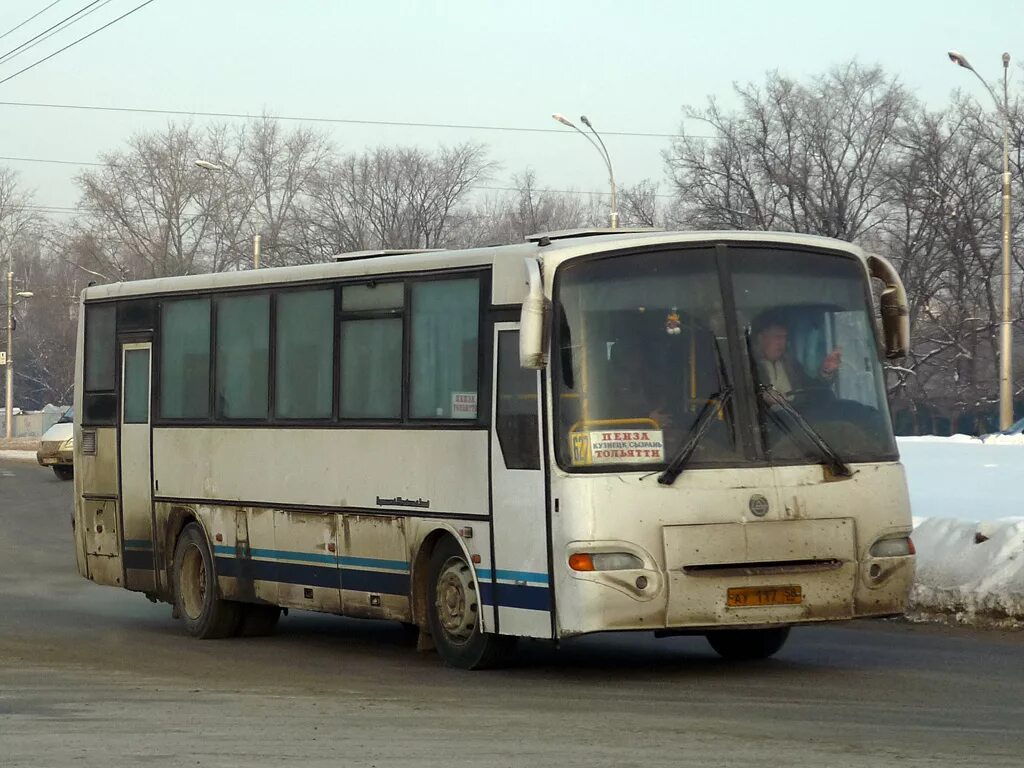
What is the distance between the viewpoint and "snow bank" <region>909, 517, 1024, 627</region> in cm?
1416

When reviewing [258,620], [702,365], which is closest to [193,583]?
[258,620]

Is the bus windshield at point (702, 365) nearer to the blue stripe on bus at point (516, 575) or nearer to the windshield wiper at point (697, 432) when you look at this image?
the windshield wiper at point (697, 432)

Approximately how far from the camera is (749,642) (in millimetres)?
12305

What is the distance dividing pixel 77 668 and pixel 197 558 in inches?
112

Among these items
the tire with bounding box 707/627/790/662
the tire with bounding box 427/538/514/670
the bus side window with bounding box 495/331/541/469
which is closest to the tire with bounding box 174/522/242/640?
the tire with bounding box 427/538/514/670

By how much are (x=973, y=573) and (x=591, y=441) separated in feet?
17.0

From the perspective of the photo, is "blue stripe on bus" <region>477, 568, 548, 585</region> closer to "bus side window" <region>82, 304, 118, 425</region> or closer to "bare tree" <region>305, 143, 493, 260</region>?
"bus side window" <region>82, 304, 118, 425</region>

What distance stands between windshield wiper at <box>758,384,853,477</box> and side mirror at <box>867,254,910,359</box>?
1.02 metres

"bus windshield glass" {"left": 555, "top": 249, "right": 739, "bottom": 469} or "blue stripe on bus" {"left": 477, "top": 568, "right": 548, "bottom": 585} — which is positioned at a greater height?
"bus windshield glass" {"left": 555, "top": 249, "right": 739, "bottom": 469}

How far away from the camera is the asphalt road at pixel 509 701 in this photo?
8.04 meters

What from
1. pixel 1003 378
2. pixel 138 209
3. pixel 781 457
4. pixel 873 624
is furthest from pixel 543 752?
pixel 138 209

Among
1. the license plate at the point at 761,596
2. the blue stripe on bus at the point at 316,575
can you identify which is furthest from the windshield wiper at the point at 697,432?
the blue stripe on bus at the point at 316,575

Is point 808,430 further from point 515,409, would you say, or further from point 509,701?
point 509,701

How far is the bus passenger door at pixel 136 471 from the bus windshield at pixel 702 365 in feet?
18.8
